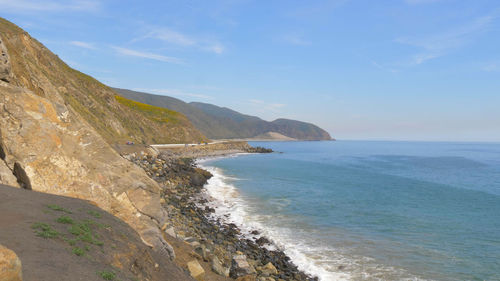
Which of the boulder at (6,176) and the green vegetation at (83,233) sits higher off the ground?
the boulder at (6,176)

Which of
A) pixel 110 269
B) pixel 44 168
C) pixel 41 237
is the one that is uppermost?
→ pixel 44 168

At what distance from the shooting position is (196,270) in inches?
535

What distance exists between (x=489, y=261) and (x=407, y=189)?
29.3 meters

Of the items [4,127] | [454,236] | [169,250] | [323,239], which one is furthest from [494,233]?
[4,127]

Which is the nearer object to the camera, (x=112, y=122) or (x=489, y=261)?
(x=489, y=261)

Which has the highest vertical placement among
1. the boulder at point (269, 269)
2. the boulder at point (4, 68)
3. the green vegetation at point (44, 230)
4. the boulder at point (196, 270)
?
the boulder at point (4, 68)

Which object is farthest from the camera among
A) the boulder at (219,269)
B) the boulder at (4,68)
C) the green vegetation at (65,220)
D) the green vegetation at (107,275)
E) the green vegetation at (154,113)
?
the green vegetation at (154,113)

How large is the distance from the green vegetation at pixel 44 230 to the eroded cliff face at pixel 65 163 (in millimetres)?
3956

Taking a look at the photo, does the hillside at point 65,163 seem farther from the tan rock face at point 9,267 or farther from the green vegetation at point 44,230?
the tan rock face at point 9,267

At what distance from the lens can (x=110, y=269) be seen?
803cm

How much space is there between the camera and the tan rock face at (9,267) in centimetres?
425

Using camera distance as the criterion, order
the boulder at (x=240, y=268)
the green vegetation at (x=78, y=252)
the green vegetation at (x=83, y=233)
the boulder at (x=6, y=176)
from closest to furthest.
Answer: the green vegetation at (x=78, y=252), the green vegetation at (x=83, y=233), the boulder at (x=6, y=176), the boulder at (x=240, y=268)

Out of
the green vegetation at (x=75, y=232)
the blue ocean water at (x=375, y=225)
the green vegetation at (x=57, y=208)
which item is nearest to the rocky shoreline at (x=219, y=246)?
the blue ocean water at (x=375, y=225)

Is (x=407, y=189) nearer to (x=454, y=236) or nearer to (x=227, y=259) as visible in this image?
(x=454, y=236)
